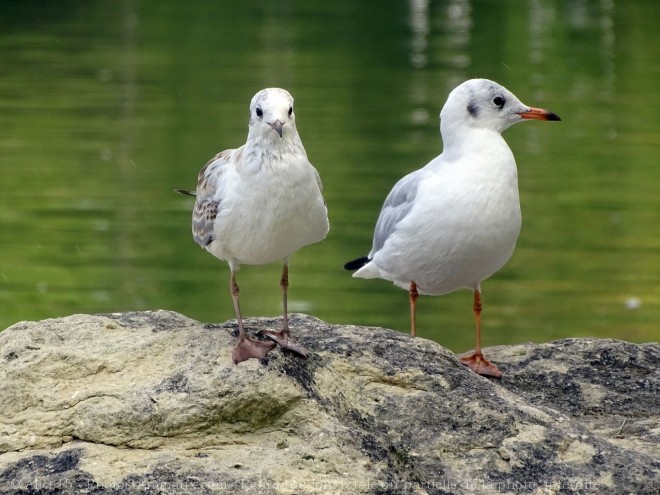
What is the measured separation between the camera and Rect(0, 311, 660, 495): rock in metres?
5.40

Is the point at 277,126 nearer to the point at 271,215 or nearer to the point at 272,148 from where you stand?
the point at 272,148

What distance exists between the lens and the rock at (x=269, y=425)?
540 cm

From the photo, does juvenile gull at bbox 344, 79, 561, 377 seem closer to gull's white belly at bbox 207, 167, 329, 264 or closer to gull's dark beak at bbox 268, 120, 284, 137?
gull's white belly at bbox 207, 167, 329, 264

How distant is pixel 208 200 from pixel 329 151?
14.6m

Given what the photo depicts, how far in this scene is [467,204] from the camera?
7160 mm

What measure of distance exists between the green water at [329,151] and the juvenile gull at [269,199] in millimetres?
6300

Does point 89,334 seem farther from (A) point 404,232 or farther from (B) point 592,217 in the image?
(B) point 592,217

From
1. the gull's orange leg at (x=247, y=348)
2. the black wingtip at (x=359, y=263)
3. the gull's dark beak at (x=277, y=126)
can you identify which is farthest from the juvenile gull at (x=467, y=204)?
the gull's dark beak at (x=277, y=126)

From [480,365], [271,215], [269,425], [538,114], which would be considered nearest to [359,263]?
[480,365]

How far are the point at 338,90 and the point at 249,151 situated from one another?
69.3 feet

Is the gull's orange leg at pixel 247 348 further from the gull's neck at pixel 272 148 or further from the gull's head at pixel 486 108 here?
the gull's head at pixel 486 108

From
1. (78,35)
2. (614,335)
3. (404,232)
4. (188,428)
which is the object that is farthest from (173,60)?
(188,428)

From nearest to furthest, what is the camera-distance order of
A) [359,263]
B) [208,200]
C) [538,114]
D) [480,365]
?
[208,200]
[480,365]
[538,114]
[359,263]

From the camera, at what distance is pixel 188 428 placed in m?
5.54
